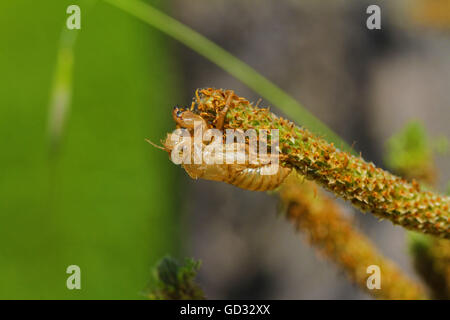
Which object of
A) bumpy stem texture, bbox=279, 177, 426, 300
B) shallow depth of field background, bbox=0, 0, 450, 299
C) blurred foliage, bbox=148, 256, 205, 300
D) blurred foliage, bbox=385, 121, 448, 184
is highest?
shallow depth of field background, bbox=0, 0, 450, 299

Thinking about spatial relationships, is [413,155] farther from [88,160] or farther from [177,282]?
[88,160]

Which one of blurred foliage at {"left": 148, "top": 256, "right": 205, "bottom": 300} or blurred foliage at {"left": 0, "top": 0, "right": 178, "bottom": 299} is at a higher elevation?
blurred foliage at {"left": 0, "top": 0, "right": 178, "bottom": 299}

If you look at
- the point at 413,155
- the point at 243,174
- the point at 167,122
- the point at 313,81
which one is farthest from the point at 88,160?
the point at 243,174

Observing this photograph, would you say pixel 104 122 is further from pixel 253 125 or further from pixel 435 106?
pixel 253 125

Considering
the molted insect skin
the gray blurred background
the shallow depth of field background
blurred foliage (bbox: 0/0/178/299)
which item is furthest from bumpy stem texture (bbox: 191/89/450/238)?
blurred foliage (bbox: 0/0/178/299)

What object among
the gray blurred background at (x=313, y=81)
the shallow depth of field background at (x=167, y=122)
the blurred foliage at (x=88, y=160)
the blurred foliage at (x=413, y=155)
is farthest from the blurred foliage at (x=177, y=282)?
the blurred foliage at (x=88, y=160)

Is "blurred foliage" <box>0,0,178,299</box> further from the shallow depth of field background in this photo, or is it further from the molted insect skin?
the molted insect skin
